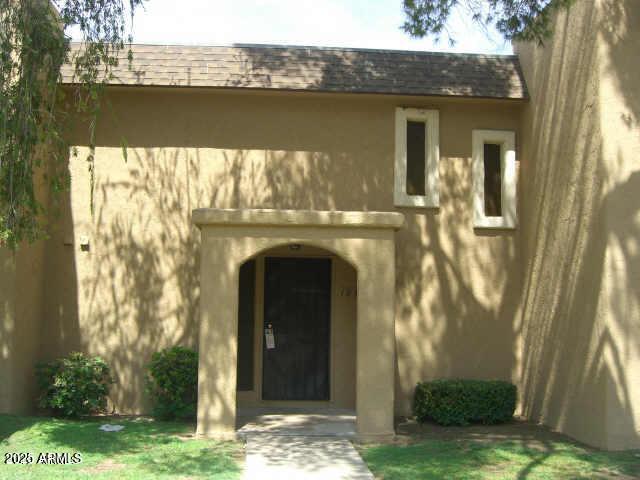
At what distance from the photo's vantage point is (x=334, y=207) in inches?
503

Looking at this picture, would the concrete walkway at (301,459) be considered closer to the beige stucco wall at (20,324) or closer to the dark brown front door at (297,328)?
the dark brown front door at (297,328)

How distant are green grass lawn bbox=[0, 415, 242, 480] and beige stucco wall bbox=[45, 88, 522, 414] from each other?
6.11 ft

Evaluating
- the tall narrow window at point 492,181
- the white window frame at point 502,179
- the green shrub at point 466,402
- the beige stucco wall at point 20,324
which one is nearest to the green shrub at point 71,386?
the beige stucco wall at point 20,324

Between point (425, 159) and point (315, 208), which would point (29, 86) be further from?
point (425, 159)

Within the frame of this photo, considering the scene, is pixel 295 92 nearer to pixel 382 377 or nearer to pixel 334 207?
pixel 334 207

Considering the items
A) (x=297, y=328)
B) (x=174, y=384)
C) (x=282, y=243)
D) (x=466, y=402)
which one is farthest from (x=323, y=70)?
(x=466, y=402)

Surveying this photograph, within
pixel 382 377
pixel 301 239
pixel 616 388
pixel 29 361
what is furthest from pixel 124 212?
pixel 616 388

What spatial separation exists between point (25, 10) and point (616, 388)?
28.7 feet

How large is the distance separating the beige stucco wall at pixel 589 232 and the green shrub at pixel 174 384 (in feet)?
18.0

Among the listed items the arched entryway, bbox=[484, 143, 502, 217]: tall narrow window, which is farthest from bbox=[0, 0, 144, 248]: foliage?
bbox=[484, 143, 502, 217]: tall narrow window

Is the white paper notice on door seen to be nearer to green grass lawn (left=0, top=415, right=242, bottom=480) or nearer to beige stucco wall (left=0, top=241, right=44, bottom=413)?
green grass lawn (left=0, top=415, right=242, bottom=480)

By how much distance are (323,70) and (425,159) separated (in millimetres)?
2367

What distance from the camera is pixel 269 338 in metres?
12.8

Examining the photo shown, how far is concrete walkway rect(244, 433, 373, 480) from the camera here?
8.46 m
